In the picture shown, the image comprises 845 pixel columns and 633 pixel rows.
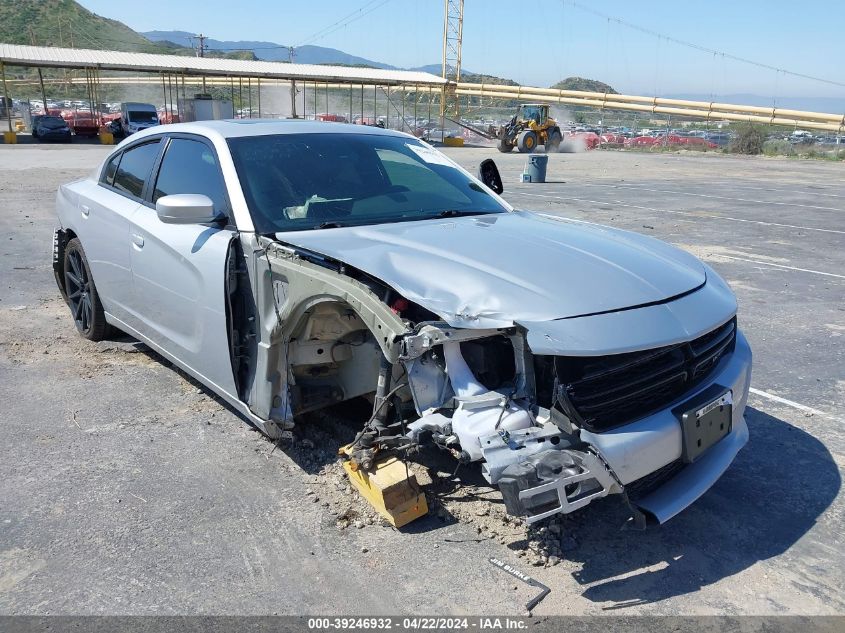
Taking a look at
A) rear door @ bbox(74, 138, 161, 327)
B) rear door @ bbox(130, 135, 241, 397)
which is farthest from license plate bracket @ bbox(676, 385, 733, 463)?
rear door @ bbox(74, 138, 161, 327)

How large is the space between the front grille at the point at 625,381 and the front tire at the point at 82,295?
12.7ft

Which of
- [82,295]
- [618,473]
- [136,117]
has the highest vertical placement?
[136,117]

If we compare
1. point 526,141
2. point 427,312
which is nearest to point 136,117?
point 526,141

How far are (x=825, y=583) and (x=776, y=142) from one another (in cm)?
4054

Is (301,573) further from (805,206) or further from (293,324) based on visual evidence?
(805,206)

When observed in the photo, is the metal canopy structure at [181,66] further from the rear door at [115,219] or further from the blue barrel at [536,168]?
the rear door at [115,219]

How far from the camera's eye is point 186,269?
3.83m

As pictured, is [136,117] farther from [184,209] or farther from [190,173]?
[184,209]

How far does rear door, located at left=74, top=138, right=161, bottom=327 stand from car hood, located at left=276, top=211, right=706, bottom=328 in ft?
5.44

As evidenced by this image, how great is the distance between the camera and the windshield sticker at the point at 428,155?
4590 mm

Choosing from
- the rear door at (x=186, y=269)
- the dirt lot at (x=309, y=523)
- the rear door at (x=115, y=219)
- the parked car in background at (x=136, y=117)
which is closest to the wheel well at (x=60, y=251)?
the rear door at (x=115, y=219)

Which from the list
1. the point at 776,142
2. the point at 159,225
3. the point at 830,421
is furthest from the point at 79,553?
the point at 776,142

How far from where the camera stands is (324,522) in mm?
3121

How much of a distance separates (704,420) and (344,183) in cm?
229
